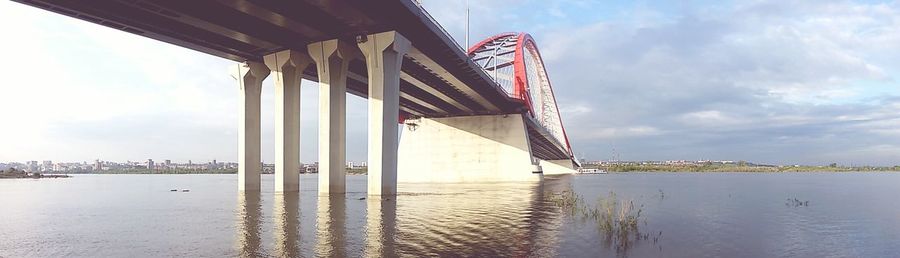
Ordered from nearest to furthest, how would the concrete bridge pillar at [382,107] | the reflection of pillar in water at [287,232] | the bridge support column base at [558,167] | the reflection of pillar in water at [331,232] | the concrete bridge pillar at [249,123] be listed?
the reflection of pillar in water at [287,232] → the reflection of pillar in water at [331,232] → the concrete bridge pillar at [382,107] → the concrete bridge pillar at [249,123] → the bridge support column base at [558,167]

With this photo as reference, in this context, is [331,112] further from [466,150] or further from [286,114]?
[466,150]

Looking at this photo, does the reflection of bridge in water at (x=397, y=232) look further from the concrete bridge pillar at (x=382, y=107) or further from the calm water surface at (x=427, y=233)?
the concrete bridge pillar at (x=382, y=107)

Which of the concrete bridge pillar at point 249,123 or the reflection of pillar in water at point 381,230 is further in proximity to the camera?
the concrete bridge pillar at point 249,123

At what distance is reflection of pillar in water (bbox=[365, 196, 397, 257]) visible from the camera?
1375 centimetres

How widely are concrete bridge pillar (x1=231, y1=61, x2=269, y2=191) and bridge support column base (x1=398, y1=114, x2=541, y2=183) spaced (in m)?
40.4

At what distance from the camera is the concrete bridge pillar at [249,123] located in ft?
153

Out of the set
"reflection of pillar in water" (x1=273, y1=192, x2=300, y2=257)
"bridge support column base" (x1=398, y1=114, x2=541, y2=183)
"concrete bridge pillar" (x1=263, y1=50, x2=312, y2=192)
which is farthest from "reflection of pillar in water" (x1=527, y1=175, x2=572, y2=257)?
"bridge support column base" (x1=398, y1=114, x2=541, y2=183)

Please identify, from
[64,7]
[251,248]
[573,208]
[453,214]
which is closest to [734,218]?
[573,208]

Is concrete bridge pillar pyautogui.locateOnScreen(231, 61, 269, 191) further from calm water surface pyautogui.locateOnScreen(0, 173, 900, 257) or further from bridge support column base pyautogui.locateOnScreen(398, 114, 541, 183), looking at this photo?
bridge support column base pyautogui.locateOnScreen(398, 114, 541, 183)

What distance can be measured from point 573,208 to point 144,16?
87.5 ft

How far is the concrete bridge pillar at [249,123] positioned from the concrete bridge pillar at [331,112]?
9.08 metres

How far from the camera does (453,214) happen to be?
81.7 ft

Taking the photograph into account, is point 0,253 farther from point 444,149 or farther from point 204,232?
point 444,149

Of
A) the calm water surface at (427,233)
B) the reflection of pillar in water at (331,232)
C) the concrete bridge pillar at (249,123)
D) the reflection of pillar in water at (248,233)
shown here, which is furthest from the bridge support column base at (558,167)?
the reflection of pillar in water at (248,233)
